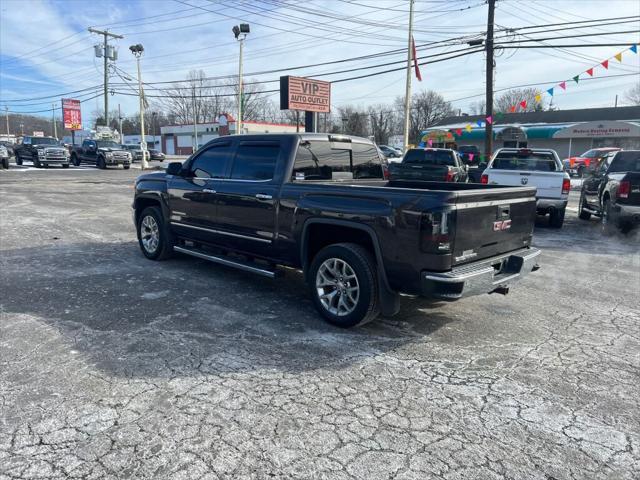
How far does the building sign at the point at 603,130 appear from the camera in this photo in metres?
36.8

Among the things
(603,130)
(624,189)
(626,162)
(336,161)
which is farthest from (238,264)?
(603,130)

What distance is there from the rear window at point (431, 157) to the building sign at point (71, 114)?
62.2m

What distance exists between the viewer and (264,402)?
3.22 metres

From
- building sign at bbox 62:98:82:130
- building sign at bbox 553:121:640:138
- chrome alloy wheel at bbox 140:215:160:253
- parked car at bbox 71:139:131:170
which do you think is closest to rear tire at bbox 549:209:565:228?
chrome alloy wheel at bbox 140:215:160:253

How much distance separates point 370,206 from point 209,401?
2072 millimetres

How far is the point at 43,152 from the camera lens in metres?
30.3

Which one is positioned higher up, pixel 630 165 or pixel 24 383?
pixel 630 165

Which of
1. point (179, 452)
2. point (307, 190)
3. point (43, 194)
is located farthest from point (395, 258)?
point (43, 194)

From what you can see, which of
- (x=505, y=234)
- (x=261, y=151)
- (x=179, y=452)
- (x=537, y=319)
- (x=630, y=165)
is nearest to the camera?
(x=179, y=452)

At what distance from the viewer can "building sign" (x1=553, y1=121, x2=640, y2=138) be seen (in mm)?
36844

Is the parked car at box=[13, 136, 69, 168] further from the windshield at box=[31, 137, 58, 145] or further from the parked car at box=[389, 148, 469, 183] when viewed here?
the parked car at box=[389, 148, 469, 183]

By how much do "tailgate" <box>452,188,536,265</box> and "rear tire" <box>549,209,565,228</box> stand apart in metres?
6.67

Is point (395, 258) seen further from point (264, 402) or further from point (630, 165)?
point (630, 165)

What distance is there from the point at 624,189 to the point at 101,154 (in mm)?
31253
